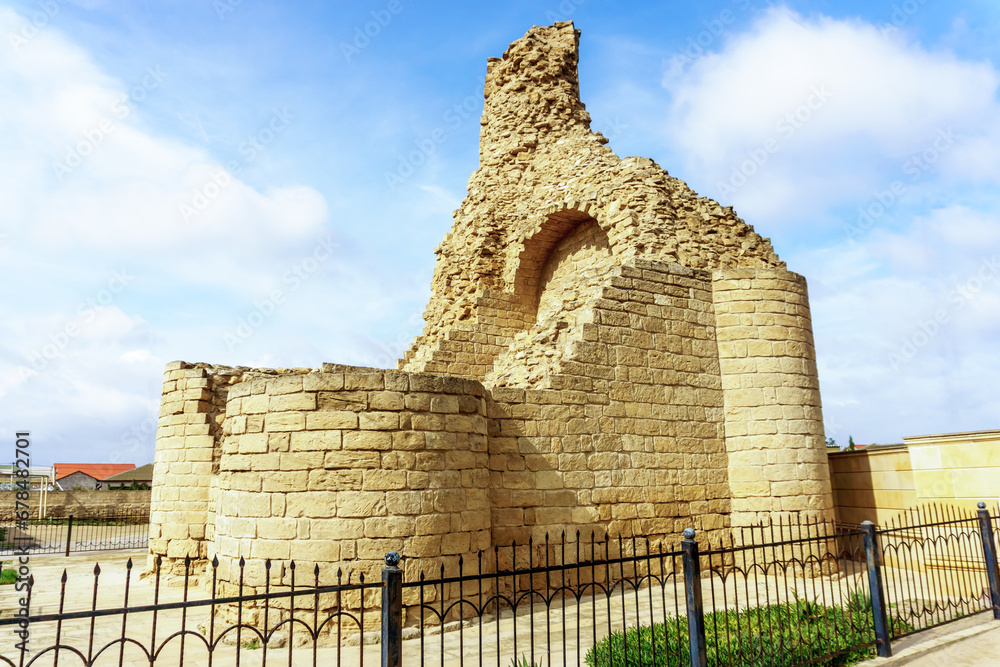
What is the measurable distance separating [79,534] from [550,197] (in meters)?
18.3

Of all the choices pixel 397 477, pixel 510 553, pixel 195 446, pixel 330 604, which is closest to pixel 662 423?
pixel 510 553

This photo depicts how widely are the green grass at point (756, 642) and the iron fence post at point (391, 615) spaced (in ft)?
5.90

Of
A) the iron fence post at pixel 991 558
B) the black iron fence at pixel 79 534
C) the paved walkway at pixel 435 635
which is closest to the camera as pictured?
the paved walkway at pixel 435 635

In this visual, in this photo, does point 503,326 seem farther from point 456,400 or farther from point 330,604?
point 330,604

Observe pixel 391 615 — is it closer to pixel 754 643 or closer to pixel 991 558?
pixel 754 643

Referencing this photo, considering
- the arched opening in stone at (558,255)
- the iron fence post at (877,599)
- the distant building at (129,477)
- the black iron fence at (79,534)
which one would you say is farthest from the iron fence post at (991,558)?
the distant building at (129,477)

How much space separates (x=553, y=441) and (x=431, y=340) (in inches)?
269

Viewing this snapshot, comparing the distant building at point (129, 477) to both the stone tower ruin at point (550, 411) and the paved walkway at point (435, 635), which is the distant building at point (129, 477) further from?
the paved walkway at point (435, 635)

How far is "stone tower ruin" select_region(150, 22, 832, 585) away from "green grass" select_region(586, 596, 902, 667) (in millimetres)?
2431

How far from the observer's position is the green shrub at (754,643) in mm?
5324

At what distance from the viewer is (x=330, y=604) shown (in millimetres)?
6707

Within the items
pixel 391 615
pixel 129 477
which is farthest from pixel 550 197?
pixel 129 477

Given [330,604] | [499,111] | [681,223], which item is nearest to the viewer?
[330,604]

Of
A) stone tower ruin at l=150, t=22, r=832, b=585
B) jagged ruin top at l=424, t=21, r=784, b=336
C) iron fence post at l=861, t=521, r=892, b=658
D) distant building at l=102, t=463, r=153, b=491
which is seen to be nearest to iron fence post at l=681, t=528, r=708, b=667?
iron fence post at l=861, t=521, r=892, b=658
